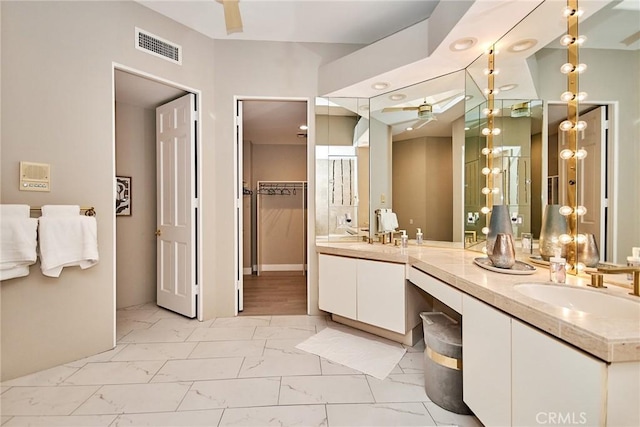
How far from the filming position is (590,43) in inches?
56.8

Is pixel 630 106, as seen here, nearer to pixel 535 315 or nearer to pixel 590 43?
pixel 590 43

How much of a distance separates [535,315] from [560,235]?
2.75 ft

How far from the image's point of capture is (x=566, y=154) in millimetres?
1552

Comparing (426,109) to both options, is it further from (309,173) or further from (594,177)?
(594,177)

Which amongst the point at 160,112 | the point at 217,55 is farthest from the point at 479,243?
the point at 160,112

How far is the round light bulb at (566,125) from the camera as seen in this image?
5.07 ft

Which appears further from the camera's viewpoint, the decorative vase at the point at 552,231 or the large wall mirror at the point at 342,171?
the large wall mirror at the point at 342,171

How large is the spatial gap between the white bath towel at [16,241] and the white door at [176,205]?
1.22 metres

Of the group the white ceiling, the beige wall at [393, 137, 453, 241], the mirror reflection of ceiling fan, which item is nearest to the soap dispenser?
the beige wall at [393, 137, 453, 241]

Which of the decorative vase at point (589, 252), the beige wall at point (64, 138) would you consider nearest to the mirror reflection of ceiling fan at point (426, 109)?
the decorative vase at point (589, 252)

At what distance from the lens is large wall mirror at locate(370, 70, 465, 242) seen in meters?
2.61

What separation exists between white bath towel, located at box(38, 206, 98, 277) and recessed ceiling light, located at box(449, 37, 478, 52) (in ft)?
9.96

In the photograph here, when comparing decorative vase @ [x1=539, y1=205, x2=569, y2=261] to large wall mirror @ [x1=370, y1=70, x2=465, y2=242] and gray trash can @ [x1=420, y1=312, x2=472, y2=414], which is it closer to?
gray trash can @ [x1=420, y1=312, x2=472, y2=414]

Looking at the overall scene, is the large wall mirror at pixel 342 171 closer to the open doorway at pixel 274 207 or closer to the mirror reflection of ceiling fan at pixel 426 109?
the mirror reflection of ceiling fan at pixel 426 109
